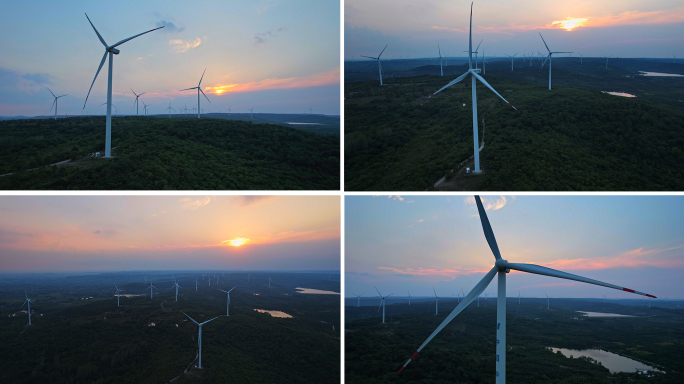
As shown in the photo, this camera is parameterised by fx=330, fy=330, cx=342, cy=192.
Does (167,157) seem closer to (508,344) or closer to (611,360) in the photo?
(508,344)

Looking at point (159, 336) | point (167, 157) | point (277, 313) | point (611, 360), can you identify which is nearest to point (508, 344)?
point (611, 360)

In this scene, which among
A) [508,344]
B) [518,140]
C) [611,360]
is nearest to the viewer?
[518,140]

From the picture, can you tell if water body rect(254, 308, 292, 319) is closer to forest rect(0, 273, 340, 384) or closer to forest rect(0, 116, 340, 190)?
forest rect(0, 273, 340, 384)

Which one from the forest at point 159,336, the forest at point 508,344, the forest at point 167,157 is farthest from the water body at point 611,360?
the forest at point 167,157

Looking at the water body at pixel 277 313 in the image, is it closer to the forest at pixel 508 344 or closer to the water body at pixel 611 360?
the forest at pixel 508 344

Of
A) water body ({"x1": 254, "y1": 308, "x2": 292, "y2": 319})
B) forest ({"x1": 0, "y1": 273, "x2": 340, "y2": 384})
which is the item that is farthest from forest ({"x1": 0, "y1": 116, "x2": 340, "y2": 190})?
water body ({"x1": 254, "y1": 308, "x2": 292, "y2": 319})

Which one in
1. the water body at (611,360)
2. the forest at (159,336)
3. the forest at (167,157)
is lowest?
the water body at (611,360)
